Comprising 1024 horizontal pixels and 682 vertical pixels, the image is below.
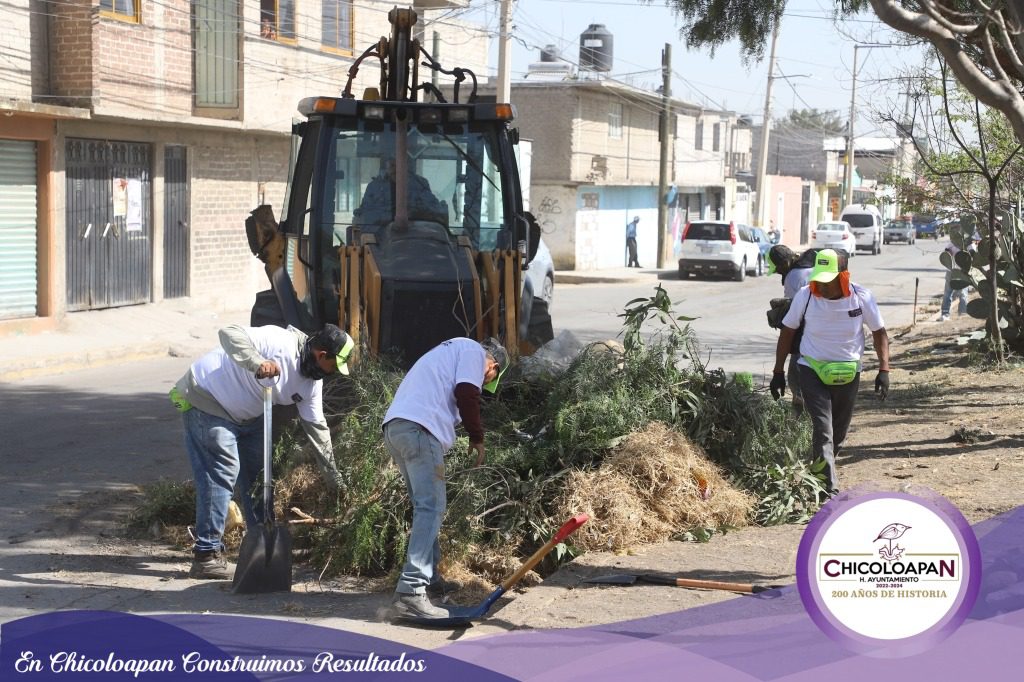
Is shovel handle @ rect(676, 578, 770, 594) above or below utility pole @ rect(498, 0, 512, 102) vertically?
below

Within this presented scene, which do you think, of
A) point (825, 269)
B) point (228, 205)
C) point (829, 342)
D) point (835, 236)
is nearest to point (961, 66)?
point (825, 269)

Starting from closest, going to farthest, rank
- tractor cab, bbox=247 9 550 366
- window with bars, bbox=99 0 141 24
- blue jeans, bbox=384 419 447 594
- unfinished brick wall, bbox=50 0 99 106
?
blue jeans, bbox=384 419 447 594, tractor cab, bbox=247 9 550 366, unfinished brick wall, bbox=50 0 99 106, window with bars, bbox=99 0 141 24

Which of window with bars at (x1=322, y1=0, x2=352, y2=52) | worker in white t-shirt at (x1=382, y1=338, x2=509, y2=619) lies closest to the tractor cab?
worker in white t-shirt at (x1=382, y1=338, x2=509, y2=619)

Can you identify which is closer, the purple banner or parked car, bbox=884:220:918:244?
the purple banner

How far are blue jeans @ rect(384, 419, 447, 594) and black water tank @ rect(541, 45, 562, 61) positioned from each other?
34.3 m

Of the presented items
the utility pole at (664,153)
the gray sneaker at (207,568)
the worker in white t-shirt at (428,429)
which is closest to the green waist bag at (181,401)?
the gray sneaker at (207,568)

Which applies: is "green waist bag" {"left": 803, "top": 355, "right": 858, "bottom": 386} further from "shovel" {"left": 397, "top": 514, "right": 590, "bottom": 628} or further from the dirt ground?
"shovel" {"left": 397, "top": 514, "right": 590, "bottom": 628}

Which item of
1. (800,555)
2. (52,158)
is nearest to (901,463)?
(800,555)

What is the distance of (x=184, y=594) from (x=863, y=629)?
11.3 ft

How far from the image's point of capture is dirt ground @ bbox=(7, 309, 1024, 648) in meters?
5.98

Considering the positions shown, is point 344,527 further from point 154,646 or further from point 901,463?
point 901,463

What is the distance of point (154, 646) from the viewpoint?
18.0 ft

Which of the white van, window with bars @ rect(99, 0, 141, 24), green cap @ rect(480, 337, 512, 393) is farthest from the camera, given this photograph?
the white van

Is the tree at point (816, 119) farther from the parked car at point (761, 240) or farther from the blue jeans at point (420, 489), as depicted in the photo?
the blue jeans at point (420, 489)
